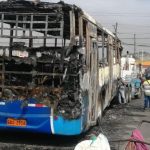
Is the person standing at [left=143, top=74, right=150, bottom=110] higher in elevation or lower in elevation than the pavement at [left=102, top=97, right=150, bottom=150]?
higher

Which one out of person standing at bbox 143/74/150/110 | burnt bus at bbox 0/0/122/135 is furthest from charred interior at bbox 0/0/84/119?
person standing at bbox 143/74/150/110

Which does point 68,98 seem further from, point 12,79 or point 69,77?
point 12,79

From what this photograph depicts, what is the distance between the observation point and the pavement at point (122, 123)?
42.7 feet

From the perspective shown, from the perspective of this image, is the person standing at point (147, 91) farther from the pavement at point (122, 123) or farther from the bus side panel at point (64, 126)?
the bus side panel at point (64, 126)

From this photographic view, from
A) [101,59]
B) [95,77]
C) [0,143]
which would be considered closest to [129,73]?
[101,59]

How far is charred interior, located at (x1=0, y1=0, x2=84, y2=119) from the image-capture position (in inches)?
425

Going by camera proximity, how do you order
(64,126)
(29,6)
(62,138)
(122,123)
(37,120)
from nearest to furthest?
1. (64,126)
2. (37,120)
3. (29,6)
4. (62,138)
5. (122,123)

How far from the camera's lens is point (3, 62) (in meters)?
11.3

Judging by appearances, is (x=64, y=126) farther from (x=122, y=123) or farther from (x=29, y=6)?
(x=122, y=123)

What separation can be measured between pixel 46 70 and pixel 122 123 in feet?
18.4

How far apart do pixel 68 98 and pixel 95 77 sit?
2008 millimetres

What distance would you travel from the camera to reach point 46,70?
37.1 ft

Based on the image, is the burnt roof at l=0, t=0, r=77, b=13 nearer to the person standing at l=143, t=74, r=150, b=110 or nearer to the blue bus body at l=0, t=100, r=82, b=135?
the blue bus body at l=0, t=100, r=82, b=135

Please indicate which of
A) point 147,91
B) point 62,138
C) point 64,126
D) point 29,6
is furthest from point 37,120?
point 147,91
